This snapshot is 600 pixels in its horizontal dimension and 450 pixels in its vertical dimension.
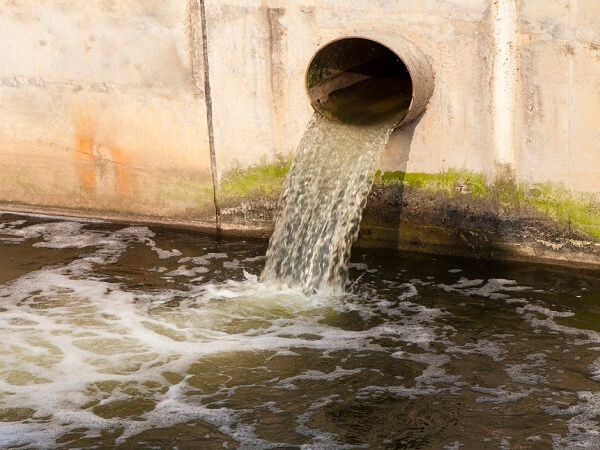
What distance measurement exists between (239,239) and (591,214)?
9.89 ft

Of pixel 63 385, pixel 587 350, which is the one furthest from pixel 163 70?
pixel 587 350

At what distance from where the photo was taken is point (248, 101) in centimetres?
824

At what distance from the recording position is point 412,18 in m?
7.45

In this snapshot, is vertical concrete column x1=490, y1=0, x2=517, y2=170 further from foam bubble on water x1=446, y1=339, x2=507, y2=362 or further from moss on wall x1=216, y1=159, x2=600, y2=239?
foam bubble on water x1=446, y1=339, x2=507, y2=362

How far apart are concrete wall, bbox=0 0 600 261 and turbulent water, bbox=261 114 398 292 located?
331mm

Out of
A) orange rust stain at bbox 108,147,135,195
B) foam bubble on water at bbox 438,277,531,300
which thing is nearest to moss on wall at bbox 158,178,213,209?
orange rust stain at bbox 108,147,135,195

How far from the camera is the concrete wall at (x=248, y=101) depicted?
7203mm

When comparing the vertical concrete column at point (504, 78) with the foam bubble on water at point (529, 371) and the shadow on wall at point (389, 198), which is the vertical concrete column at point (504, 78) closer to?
the shadow on wall at point (389, 198)

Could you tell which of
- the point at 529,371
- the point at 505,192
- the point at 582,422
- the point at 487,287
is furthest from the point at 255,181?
the point at 582,422

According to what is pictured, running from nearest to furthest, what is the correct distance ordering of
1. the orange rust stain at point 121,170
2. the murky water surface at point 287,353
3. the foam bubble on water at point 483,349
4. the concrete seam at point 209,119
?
the murky water surface at point 287,353 < the foam bubble on water at point 483,349 < the concrete seam at point 209,119 < the orange rust stain at point 121,170

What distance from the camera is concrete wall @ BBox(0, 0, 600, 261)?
720 centimetres

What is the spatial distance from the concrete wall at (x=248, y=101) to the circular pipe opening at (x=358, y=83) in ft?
0.76

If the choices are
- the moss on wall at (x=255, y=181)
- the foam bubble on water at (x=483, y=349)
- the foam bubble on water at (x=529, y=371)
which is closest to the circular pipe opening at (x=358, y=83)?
the moss on wall at (x=255, y=181)

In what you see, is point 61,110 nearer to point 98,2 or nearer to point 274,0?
point 98,2
